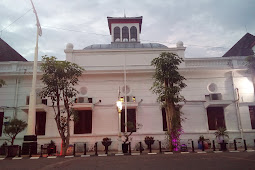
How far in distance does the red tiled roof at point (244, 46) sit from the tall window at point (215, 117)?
839cm

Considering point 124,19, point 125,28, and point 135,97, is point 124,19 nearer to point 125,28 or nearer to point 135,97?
point 125,28

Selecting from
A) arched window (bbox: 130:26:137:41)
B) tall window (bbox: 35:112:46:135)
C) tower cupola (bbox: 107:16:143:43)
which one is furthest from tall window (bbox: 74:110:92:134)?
arched window (bbox: 130:26:137:41)

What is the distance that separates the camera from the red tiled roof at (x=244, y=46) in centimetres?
2445

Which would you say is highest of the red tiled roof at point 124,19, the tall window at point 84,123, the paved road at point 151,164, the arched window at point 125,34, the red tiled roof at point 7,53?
the red tiled roof at point 124,19

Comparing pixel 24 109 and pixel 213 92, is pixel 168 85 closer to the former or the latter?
pixel 213 92

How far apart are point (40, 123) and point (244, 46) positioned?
24.3 metres

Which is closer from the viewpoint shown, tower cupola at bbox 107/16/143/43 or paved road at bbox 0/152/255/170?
paved road at bbox 0/152/255/170

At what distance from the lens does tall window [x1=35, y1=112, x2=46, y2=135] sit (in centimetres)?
1956

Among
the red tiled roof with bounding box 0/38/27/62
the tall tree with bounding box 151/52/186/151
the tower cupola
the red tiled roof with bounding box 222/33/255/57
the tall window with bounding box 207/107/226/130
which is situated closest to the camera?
the tall tree with bounding box 151/52/186/151

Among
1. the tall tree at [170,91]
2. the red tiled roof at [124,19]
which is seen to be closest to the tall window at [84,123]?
the tall tree at [170,91]

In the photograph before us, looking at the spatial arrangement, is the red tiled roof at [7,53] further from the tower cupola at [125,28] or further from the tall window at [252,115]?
the tall window at [252,115]

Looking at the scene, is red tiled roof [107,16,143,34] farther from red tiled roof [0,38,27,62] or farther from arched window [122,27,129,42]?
red tiled roof [0,38,27,62]

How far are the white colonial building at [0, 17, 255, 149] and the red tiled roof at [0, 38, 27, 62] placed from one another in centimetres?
561

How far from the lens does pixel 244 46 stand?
26.1 meters
